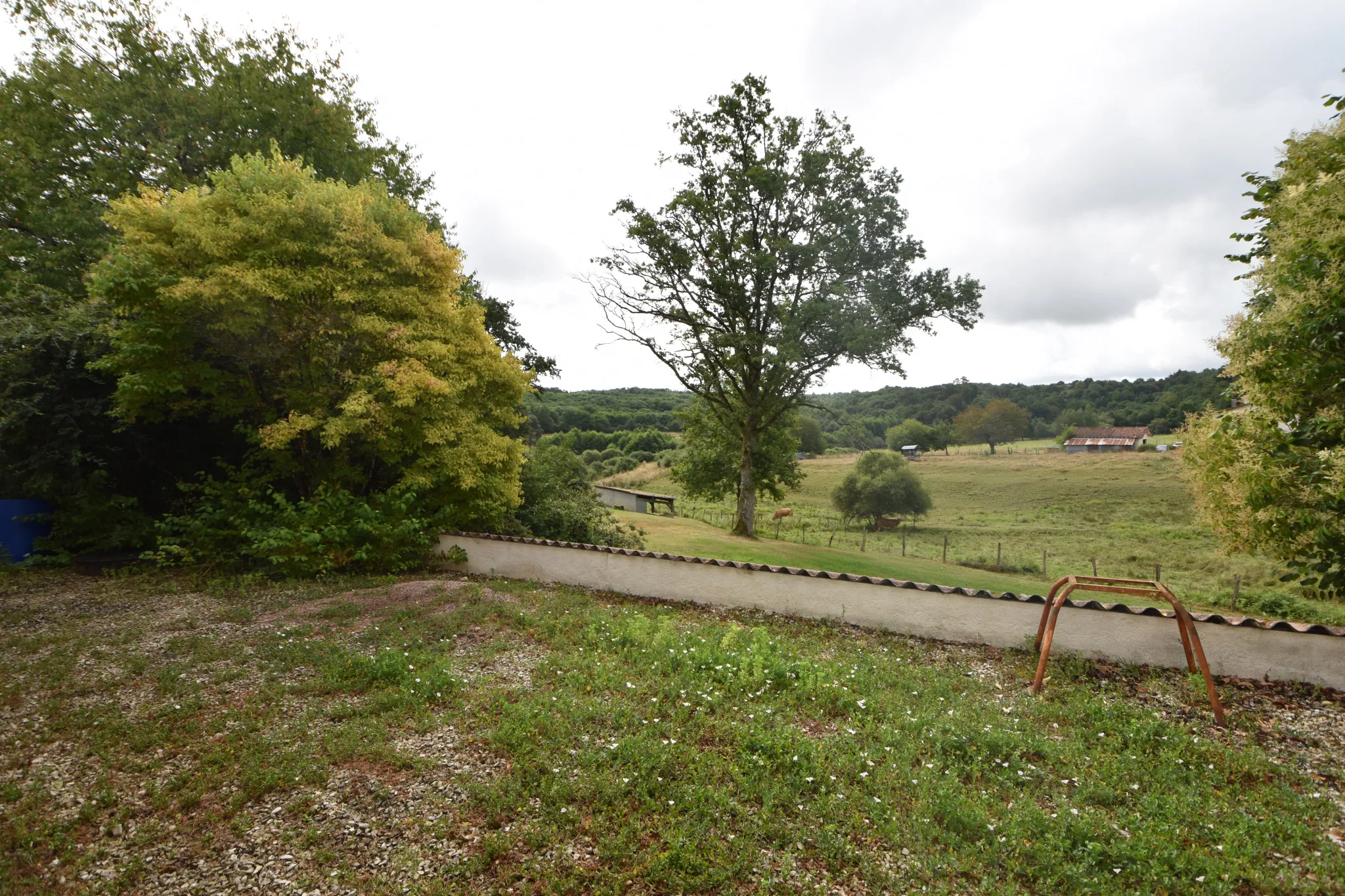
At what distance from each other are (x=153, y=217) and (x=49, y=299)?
4.51 meters

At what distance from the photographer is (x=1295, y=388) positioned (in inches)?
237

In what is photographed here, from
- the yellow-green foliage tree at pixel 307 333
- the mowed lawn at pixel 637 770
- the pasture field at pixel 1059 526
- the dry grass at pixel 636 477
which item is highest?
the yellow-green foliage tree at pixel 307 333

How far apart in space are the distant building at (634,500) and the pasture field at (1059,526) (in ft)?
5.65

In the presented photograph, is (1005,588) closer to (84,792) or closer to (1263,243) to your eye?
(1263,243)

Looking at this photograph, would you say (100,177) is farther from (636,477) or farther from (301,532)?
(636,477)

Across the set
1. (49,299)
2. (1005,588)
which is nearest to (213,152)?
(49,299)

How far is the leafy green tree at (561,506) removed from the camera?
44.1 ft

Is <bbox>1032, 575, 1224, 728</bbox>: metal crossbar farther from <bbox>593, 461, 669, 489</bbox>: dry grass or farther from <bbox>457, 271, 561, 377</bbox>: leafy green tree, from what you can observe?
A: <bbox>593, 461, 669, 489</bbox>: dry grass

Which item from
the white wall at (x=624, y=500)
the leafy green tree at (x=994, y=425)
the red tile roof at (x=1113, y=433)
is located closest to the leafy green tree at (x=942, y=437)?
the leafy green tree at (x=994, y=425)

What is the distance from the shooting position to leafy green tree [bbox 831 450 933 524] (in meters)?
32.0

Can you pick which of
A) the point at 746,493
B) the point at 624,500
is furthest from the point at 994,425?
the point at 746,493

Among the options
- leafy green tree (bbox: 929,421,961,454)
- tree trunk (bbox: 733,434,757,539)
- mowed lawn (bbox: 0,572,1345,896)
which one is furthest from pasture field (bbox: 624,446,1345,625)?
mowed lawn (bbox: 0,572,1345,896)

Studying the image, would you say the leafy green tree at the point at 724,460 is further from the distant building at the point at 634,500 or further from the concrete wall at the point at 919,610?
the concrete wall at the point at 919,610

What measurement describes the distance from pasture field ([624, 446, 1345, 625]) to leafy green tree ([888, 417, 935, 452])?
4.34m
